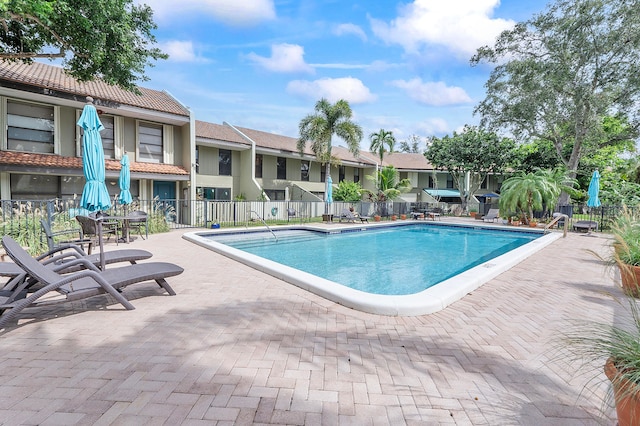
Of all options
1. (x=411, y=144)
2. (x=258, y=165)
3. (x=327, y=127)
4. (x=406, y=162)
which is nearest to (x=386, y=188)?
(x=327, y=127)

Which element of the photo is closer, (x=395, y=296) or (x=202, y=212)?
(x=395, y=296)

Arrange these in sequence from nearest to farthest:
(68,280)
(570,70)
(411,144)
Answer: (68,280) → (570,70) → (411,144)

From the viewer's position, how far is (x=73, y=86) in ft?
50.5

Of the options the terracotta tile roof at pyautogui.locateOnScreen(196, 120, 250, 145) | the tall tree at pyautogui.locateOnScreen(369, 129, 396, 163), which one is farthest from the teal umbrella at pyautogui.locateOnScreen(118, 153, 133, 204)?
the tall tree at pyautogui.locateOnScreen(369, 129, 396, 163)

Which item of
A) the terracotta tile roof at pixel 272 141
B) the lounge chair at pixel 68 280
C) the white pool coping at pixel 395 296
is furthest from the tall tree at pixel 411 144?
the lounge chair at pixel 68 280

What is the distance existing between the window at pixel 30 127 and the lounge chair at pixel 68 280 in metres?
14.1

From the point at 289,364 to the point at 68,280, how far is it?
9.75 ft

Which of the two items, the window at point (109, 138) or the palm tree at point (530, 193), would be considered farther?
the palm tree at point (530, 193)

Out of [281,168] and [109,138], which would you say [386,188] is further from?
[109,138]

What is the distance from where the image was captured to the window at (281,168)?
27203 mm

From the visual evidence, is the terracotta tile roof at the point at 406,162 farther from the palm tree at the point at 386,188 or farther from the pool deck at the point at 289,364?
the pool deck at the point at 289,364

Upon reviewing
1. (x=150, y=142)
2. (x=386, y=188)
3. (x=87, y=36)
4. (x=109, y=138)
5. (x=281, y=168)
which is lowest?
(x=386, y=188)

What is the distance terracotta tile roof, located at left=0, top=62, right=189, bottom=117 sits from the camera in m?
13.7

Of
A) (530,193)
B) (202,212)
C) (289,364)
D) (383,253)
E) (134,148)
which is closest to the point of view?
(289,364)
